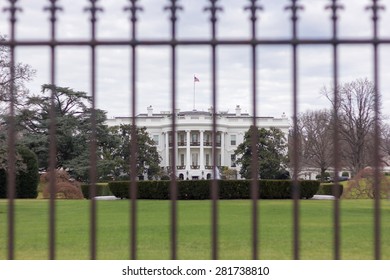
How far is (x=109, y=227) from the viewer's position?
39.6ft

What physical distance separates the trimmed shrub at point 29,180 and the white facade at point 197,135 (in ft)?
47.5

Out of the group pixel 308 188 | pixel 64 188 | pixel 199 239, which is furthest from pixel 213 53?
pixel 64 188

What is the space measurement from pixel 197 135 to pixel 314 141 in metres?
18.8

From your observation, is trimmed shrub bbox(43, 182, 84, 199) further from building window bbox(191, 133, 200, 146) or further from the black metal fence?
building window bbox(191, 133, 200, 146)

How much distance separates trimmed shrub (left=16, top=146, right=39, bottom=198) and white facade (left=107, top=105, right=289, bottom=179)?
14.5 m

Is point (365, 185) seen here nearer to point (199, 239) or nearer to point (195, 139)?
point (199, 239)

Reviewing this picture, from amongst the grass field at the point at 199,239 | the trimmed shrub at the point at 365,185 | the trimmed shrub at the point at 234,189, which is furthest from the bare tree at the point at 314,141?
the grass field at the point at 199,239

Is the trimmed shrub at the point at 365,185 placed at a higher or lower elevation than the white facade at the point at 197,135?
lower

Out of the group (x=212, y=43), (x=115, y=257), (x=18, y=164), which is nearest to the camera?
(x=212, y=43)

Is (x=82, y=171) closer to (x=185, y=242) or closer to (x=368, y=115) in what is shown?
(x=368, y=115)

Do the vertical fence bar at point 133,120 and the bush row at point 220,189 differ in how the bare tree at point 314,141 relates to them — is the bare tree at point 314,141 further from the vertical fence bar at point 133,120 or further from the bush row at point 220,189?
the vertical fence bar at point 133,120

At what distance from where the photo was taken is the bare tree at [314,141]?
36225mm
